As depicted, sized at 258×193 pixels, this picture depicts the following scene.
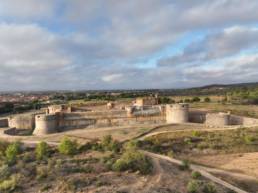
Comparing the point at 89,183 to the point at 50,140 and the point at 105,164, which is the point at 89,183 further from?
the point at 50,140

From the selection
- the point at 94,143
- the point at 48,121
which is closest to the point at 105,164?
the point at 94,143

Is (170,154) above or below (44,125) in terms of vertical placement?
below

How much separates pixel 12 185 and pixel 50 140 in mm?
16471

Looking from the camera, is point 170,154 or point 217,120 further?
point 217,120

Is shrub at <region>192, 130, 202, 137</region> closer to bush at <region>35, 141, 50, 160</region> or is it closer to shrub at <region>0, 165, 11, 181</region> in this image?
bush at <region>35, 141, 50, 160</region>

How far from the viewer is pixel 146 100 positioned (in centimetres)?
5053

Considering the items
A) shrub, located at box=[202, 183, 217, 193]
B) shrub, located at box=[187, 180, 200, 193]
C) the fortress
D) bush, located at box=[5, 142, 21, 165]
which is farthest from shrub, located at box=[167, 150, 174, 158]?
bush, located at box=[5, 142, 21, 165]

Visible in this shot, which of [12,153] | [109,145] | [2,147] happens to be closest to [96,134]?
[109,145]

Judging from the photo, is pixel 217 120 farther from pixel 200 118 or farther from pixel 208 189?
pixel 208 189

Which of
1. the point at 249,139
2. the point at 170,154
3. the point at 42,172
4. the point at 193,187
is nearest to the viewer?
the point at 193,187

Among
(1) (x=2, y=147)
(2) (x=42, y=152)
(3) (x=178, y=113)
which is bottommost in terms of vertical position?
(1) (x=2, y=147)

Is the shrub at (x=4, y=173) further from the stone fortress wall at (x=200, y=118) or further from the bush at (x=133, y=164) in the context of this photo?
the stone fortress wall at (x=200, y=118)

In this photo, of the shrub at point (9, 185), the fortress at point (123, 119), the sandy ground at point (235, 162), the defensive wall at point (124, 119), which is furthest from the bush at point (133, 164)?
the defensive wall at point (124, 119)

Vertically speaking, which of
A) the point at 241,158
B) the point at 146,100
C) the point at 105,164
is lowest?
the point at 241,158
